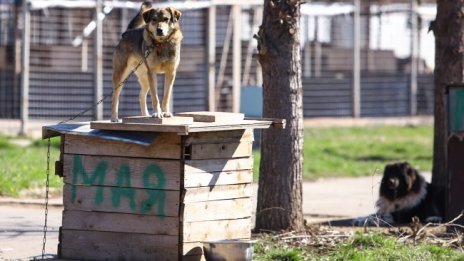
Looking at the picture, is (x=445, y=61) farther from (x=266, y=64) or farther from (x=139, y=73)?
(x=139, y=73)

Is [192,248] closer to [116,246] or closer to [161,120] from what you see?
[116,246]

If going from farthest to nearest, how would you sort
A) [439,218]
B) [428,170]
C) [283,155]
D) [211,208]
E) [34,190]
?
[428,170] → [34,190] → [439,218] → [283,155] → [211,208]

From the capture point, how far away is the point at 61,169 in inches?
362

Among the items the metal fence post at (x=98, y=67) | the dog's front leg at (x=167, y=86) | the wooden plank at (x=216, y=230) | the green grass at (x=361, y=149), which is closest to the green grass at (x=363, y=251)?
the wooden plank at (x=216, y=230)

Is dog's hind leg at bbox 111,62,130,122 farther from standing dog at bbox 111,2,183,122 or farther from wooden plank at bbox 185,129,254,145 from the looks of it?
wooden plank at bbox 185,129,254,145

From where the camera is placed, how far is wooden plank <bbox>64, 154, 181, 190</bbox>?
8688mm

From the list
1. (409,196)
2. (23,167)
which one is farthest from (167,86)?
(23,167)

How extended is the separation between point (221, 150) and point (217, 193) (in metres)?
0.36

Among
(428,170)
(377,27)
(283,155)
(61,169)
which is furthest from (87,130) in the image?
(377,27)

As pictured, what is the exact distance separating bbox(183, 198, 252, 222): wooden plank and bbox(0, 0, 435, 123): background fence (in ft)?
35.1

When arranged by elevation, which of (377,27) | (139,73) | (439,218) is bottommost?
(439,218)

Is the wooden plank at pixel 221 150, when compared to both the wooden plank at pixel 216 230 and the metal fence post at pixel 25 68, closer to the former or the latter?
the wooden plank at pixel 216 230

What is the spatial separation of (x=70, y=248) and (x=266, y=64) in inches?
120

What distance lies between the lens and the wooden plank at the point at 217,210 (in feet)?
28.6
